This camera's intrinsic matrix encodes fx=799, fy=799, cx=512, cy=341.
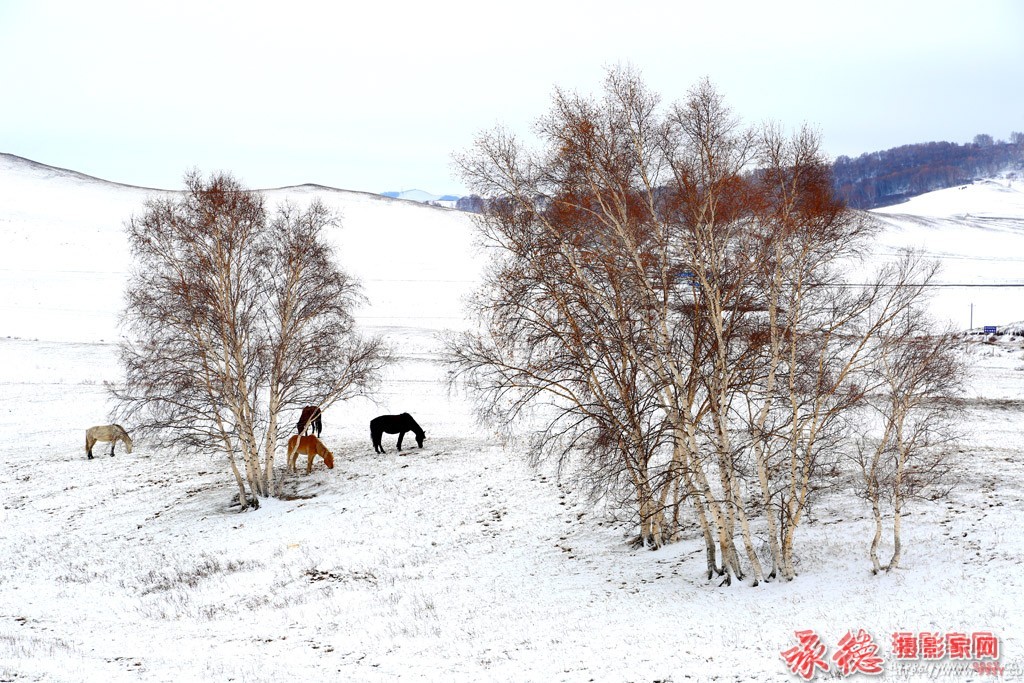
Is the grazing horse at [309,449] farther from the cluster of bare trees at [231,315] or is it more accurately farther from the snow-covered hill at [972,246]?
the snow-covered hill at [972,246]

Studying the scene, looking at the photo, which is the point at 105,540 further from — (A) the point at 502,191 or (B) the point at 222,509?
(A) the point at 502,191

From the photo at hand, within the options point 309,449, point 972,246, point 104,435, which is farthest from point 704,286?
point 972,246

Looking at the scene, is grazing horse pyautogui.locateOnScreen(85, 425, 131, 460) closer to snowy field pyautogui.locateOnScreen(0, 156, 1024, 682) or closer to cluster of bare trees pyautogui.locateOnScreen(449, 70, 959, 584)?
snowy field pyautogui.locateOnScreen(0, 156, 1024, 682)

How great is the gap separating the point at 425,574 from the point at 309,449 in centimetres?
1010

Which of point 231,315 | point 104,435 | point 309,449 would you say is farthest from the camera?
point 104,435

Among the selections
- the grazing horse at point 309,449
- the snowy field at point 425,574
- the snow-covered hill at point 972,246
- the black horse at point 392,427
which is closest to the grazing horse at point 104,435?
the snowy field at point 425,574

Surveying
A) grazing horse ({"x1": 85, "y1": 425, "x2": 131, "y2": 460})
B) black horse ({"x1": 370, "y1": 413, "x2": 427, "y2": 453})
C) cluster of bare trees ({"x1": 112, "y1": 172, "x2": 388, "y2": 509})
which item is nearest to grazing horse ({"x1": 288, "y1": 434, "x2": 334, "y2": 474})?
cluster of bare trees ({"x1": 112, "y1": 172, "x2": 388, "y2": 509})

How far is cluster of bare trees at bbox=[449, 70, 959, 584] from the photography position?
50.1 feet

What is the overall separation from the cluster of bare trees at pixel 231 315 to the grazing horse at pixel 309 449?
1.50 metres

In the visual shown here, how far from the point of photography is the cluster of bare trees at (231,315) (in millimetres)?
24703

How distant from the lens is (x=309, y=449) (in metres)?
28.5

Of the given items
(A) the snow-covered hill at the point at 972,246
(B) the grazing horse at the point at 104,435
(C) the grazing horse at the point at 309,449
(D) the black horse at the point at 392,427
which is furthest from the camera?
(A) the snow-covered hill at the point at 972,246

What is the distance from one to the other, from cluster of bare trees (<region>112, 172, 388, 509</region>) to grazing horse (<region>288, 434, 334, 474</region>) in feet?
4.92

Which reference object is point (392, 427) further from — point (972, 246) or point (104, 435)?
point (972, 246)
